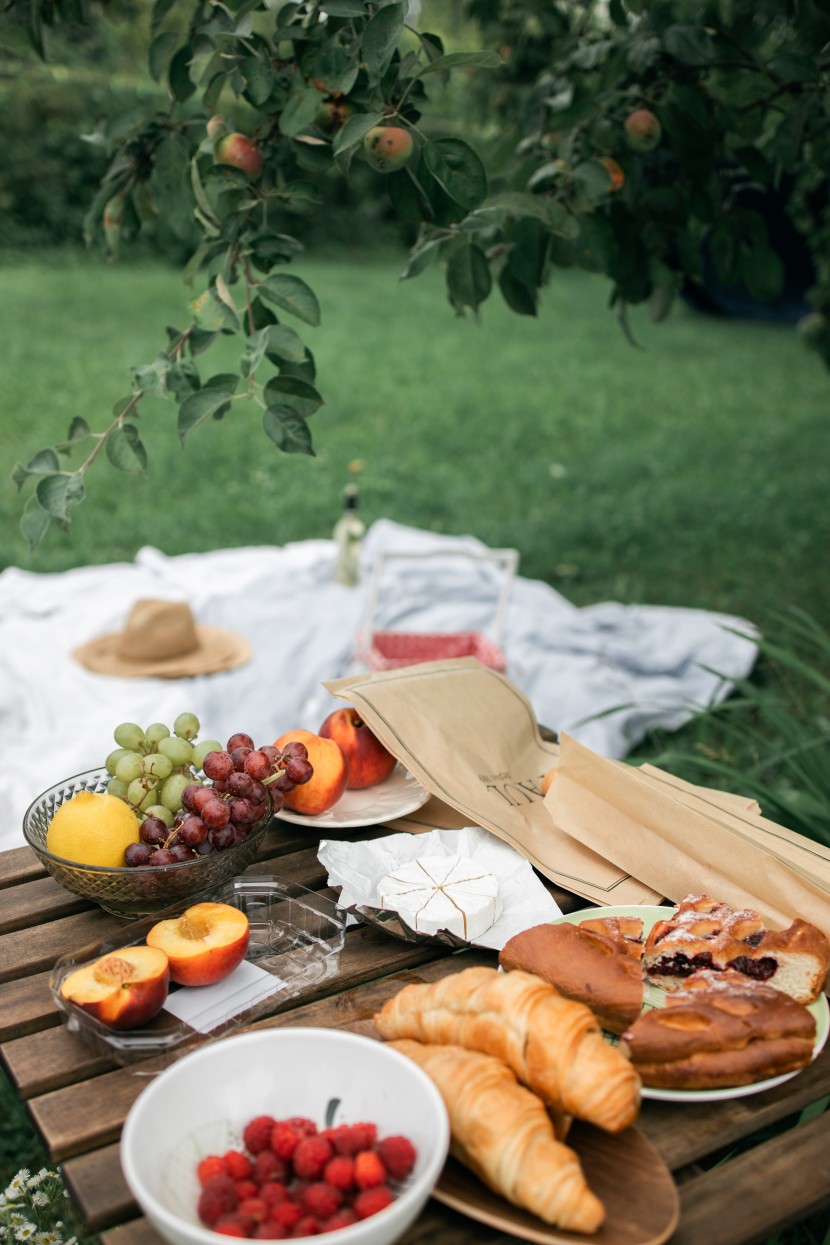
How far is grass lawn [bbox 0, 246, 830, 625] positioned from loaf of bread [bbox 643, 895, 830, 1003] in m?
3.58

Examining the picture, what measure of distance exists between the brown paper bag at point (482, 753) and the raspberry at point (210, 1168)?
2.19 ft

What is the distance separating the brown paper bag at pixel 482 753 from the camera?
1551 mm

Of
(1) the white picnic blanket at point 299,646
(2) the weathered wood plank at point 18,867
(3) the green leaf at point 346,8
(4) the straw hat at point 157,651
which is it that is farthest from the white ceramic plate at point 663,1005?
(4) the straw hat at point 157,651

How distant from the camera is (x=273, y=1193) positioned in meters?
0.93

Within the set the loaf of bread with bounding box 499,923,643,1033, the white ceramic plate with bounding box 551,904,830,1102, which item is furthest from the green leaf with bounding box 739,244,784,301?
the loaf of bread with bounding box 499,923,643,1033

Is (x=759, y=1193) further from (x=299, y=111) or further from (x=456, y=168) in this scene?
(x=299, y=111)

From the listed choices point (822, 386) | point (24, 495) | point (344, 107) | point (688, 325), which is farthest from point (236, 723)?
point (688, 325)

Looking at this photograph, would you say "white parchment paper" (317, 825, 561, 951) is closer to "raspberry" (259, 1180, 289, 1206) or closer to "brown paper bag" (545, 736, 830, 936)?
"brown paper bag" (545, 736, 830, 936)

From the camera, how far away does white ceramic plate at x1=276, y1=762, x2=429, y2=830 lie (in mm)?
1648

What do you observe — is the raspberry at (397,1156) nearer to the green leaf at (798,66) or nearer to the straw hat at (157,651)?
the green leaf at (798,66)

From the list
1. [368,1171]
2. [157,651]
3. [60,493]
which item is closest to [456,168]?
[60,493]

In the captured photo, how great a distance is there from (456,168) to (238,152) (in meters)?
0.37

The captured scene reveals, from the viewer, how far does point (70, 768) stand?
117 inches

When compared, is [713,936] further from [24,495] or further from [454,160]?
[24,495]
